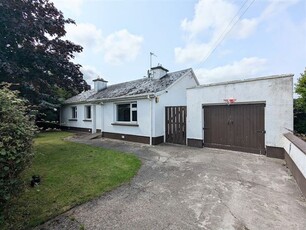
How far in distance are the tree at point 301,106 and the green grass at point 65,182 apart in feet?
24.2

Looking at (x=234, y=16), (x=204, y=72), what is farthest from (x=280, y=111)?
(x=204, y=72)

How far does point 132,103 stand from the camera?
11000mm

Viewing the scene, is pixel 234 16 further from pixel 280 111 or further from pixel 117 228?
pixel 117 228

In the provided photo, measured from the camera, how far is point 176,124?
9.87 m

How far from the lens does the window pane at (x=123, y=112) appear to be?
37.6 ft

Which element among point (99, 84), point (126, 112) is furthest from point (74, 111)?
point (126, 112)

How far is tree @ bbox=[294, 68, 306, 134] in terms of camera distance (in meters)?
7.38

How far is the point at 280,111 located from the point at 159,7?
787 cm

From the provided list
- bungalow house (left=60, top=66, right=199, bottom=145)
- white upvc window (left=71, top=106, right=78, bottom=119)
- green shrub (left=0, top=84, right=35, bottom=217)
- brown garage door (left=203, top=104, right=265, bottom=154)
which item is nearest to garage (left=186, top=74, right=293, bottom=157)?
brown garage door (left=203, top=104, right=265, bottom=154)

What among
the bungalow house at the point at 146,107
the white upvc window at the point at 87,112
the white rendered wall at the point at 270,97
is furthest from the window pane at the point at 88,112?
the white rendered wall at the point at 270,97

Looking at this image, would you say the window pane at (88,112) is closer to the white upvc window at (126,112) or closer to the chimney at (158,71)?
the white upvc window at (126,112)

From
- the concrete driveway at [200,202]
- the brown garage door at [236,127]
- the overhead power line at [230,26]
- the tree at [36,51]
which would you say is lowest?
the concrete driveway at [200,202]

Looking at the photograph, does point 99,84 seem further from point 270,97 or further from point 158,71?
point 270,97

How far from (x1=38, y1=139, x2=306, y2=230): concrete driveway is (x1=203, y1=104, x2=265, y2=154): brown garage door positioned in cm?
158
